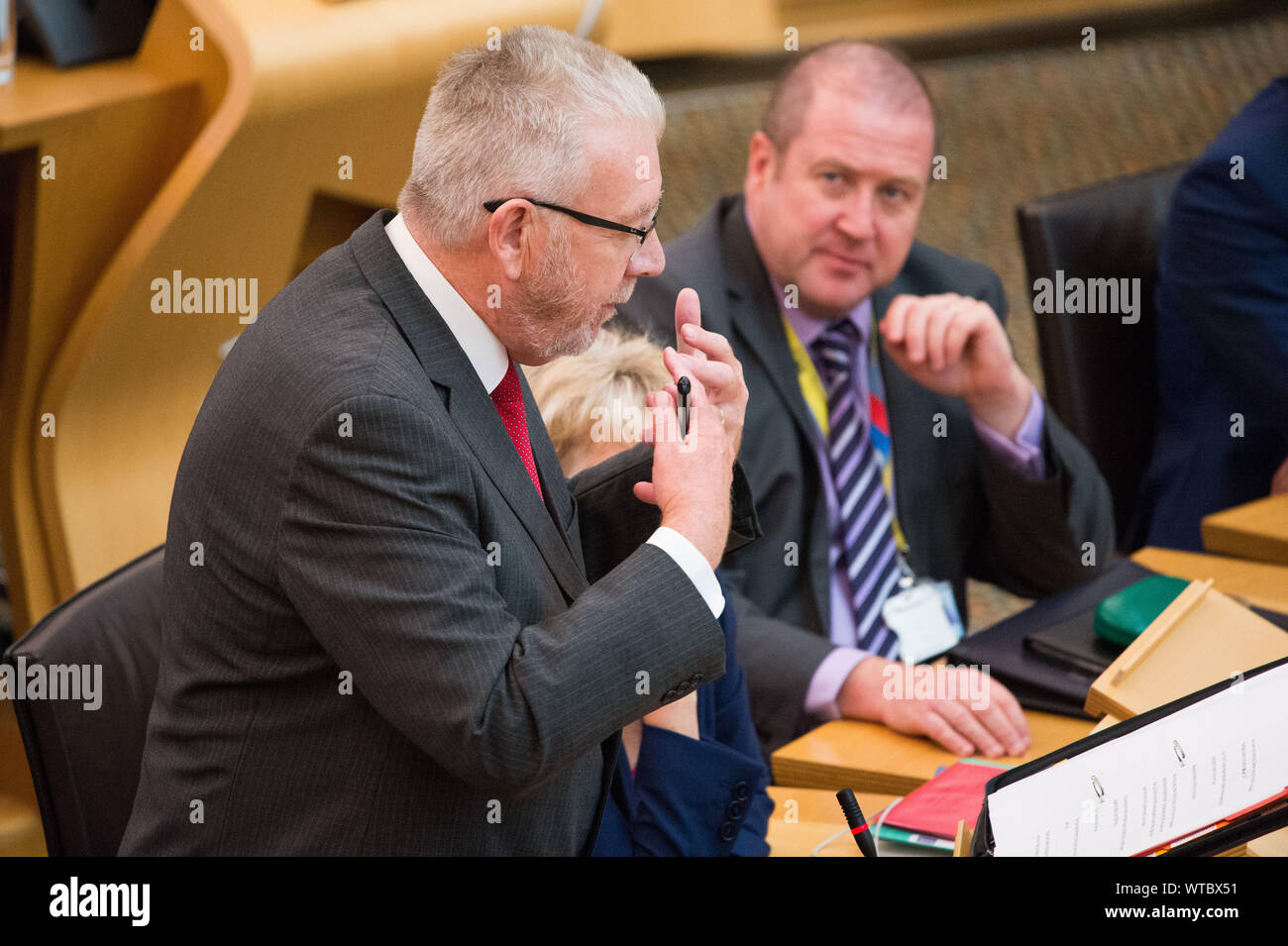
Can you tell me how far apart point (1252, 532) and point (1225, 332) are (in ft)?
1.52

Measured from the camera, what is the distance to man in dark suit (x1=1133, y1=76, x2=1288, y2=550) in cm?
242

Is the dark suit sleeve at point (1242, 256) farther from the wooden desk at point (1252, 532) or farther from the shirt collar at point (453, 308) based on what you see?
the shirt collar at point (453, 308)

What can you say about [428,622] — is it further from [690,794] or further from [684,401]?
[690,794]

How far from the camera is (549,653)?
3.51 ft

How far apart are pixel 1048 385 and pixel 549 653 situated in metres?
1.64

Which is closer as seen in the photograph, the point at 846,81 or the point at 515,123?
the point at 515,123

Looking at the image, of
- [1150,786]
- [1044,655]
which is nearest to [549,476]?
[1150,786]

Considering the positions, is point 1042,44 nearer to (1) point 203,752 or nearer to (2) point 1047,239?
(2) point 1047,239

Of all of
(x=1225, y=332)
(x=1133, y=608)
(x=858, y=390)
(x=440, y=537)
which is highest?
(x=1225, y=332)

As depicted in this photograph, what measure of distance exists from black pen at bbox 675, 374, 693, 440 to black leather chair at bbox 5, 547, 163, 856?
62cm

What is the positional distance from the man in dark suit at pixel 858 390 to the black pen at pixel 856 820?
0.75 m

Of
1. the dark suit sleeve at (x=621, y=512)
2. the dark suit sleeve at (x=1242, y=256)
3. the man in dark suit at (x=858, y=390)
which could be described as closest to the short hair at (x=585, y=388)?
the dark suit sleeve at (x=621, y=512)

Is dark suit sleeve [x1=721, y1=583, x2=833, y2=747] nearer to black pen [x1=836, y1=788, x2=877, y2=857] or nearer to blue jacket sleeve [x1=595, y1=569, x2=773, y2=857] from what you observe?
blue jacket sleeve [x1=595, y1=569, x2=773, y2=857]

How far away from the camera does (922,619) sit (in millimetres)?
2139
